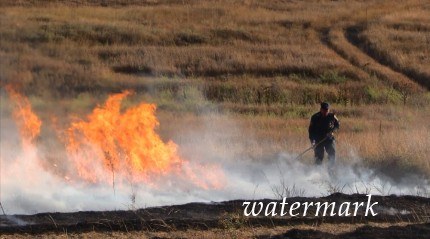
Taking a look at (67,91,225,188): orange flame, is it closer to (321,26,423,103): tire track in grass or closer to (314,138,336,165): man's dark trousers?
(314,138,336,165): man's dark trousers

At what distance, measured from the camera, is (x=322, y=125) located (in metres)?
17.3

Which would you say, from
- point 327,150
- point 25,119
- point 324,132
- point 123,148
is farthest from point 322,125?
point 25,119

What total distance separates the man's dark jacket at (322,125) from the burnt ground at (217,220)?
366 cm

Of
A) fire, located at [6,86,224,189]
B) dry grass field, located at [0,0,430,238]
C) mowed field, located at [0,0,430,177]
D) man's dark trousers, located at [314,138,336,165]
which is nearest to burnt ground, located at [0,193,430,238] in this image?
dry grass field, located at [0,0,430,238]

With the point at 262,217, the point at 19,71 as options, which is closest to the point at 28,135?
the point at 19,71

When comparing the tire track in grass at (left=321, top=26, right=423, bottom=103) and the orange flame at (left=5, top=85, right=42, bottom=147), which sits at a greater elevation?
the orange flame at (left=5, top=85, right=42, bottom=147)

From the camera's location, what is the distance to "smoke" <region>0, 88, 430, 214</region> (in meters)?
14.5

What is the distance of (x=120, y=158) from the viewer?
675 inches

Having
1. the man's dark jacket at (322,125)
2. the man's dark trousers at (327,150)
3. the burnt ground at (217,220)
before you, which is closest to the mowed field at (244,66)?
the man's dark trousers at (327,150)

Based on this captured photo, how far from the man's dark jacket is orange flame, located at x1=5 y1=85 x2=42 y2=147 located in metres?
6.17

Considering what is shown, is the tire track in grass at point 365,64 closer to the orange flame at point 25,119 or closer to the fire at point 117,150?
the fire at point 117,150

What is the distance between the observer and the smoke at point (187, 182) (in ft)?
47.5

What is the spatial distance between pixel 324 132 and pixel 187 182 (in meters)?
3.27

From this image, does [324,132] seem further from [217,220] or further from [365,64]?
[365,64]
